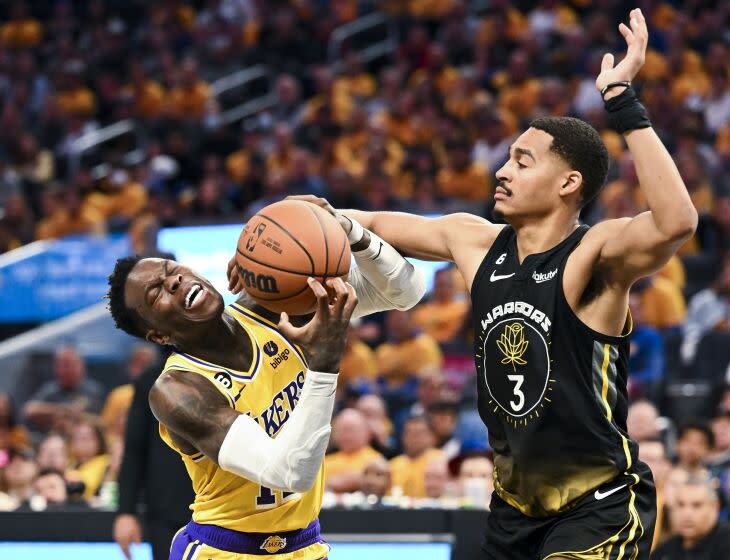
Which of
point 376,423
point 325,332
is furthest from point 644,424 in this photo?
point 325,332

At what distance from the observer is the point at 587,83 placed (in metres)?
13.1

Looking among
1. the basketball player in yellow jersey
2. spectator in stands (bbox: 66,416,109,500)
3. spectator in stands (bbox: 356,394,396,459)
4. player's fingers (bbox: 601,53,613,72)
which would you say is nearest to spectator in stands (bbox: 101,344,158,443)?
spectator in stands (bbox: 66,416,109,500)

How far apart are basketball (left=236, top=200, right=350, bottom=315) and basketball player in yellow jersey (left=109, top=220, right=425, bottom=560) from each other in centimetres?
11

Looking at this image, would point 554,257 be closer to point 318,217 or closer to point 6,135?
point 318,217

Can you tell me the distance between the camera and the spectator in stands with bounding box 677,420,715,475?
7.50m

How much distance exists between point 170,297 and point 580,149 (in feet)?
4.65

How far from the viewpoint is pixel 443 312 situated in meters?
11.0

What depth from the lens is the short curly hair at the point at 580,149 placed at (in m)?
4.02

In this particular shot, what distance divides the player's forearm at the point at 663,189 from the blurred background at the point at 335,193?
3.01 meters

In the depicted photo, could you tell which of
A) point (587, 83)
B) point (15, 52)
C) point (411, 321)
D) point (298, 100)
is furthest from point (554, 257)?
point (15, 52)

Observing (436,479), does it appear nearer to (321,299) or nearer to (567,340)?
(567,340)

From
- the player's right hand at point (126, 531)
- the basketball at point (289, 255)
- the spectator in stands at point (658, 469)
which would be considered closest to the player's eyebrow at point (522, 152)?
the basketball at point (289, 255)

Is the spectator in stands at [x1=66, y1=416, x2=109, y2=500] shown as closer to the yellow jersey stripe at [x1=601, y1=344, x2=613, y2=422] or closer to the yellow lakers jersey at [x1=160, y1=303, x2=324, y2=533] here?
the yellow lakers jersey at [x1=160, y1=303, x2=324, y2=533]

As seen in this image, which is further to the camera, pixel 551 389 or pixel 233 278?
pixel 233 278
